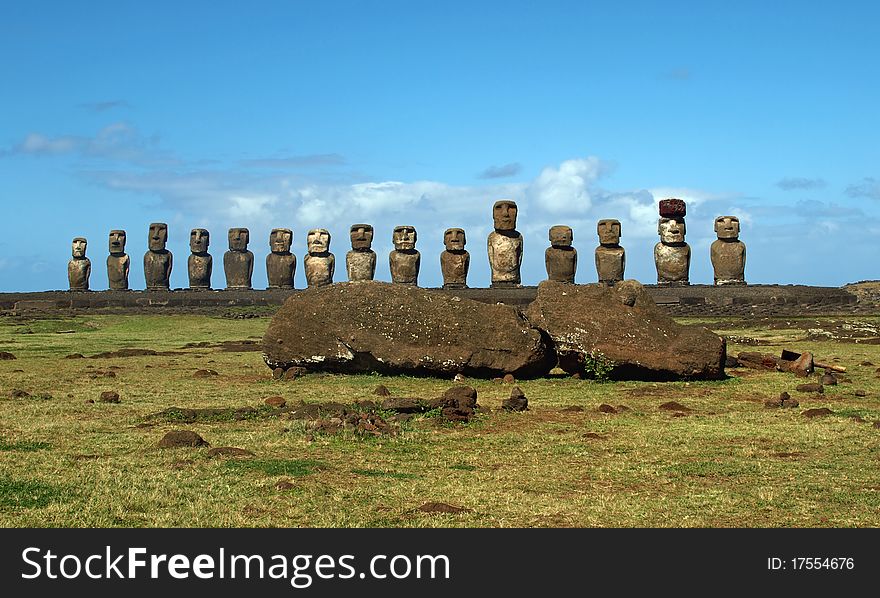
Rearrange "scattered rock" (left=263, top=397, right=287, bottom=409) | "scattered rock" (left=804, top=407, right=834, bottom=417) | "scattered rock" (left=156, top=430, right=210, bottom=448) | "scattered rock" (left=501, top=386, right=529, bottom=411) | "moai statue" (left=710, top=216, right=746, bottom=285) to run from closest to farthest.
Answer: "scattered rock" (left=156, top=430, right=210, bottom=448)
"scattered rock" (left=804, top=407, right=834, bottom=417)
"scattered rock" (left=501, top=386, right=529, bottom=411)
"scattered rock" (left=263, top=397, right=287, bottom=409)
"moai statue" (left=710, top=216, right=746, bottom=285)

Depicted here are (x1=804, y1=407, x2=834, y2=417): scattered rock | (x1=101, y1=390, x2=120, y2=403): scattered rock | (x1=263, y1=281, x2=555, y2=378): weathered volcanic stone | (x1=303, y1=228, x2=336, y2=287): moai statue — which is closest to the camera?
(x1=804, y1=407, x2=834, y2=417): scattered rock

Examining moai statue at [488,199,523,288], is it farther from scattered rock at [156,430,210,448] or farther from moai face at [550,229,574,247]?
scattered rock at [156,430,210,448]

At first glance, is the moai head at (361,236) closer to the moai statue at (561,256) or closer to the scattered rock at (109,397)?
the moai statue at (561,256)

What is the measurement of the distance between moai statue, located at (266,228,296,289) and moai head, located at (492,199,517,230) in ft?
35.7

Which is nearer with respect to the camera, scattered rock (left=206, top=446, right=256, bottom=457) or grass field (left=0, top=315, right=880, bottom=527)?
grass field (left=0, top=315, right=880, bottom=527)

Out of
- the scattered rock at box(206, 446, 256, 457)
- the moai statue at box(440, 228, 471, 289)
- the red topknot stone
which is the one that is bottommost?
the scattered rock at box(206, 446, 256, 457)

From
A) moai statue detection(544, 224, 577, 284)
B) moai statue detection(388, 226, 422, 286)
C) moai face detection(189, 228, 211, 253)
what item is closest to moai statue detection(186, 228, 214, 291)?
moai face detection(189, 228, 211, 253)

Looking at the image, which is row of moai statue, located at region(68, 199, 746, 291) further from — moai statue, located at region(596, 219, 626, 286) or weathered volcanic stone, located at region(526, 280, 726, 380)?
weathered volcanic stone, located at region(526, 280, 726, 380)

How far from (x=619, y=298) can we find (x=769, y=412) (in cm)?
461

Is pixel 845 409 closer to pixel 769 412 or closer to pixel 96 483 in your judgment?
pixel 769 412

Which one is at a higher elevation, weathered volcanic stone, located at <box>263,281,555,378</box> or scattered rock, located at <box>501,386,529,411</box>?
weathered volcanic stone, located at <box>263,281,555,378</box>

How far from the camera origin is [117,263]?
50.9 meters

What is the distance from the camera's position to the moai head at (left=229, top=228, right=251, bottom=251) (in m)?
49.9

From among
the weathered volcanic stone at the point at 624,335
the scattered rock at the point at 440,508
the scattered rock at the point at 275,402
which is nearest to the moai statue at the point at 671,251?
the weathered volcanic stone at the point at 624,335
